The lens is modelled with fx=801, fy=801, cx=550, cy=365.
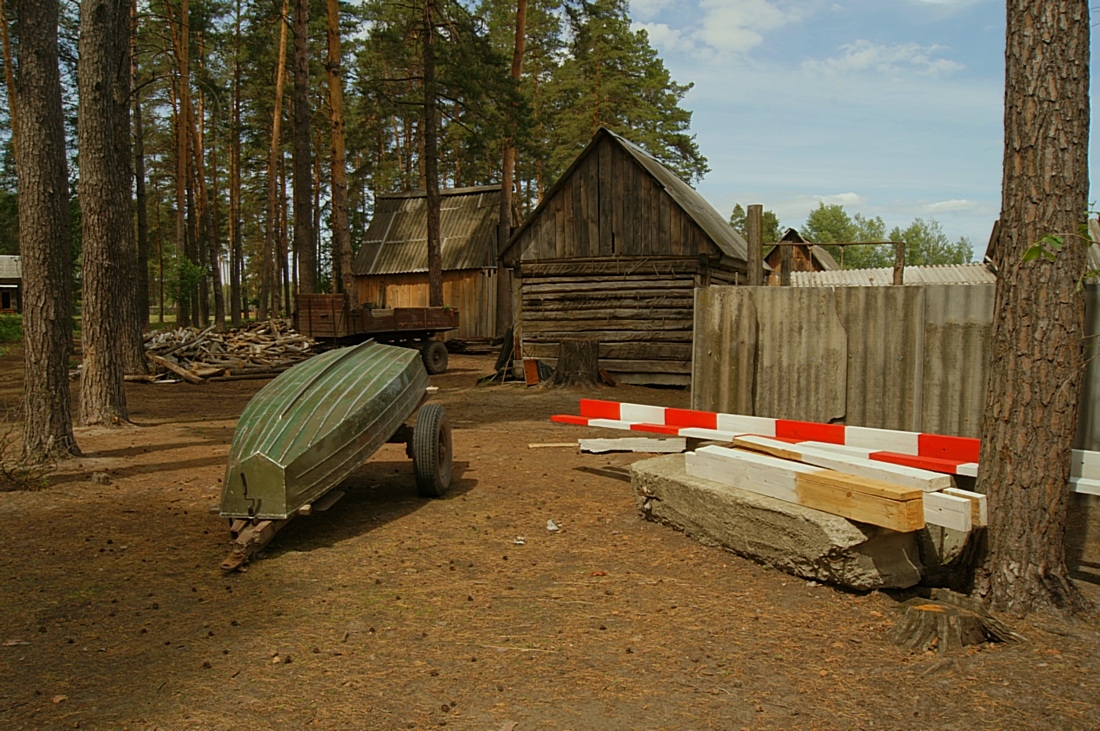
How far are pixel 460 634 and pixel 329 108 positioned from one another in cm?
1800

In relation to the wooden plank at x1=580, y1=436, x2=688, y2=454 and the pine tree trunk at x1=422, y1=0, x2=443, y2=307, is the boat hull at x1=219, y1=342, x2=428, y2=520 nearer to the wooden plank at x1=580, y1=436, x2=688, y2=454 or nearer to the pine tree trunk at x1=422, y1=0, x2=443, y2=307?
the wooden plank at x1=580, y1=436, x2=688, y2=454

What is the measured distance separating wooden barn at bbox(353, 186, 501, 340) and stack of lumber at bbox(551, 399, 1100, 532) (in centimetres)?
2122

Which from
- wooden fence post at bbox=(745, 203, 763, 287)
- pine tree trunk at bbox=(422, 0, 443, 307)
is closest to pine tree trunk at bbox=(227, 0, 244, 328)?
pine tree trunk at bbox=(422, 0, 443, 307)

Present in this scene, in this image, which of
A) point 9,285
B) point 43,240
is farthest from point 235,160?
Answer: point 43,240

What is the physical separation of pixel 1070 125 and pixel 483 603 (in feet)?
13.1

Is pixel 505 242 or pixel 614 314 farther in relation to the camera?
pixel 505 242

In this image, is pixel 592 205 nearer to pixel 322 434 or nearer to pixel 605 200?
pixel 605 200

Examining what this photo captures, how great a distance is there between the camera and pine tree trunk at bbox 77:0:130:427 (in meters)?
9.77

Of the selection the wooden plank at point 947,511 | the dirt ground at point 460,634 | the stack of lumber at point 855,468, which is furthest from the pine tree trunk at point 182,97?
the wooden plank at point 947,511

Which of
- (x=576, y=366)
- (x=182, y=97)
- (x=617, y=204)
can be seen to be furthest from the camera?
(x=182, y=97)

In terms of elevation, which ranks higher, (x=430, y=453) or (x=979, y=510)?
(x=979, y=510)

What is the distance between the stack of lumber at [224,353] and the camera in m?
17.5

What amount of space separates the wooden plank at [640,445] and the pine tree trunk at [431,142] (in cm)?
1721

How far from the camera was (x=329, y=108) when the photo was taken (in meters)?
19.6
